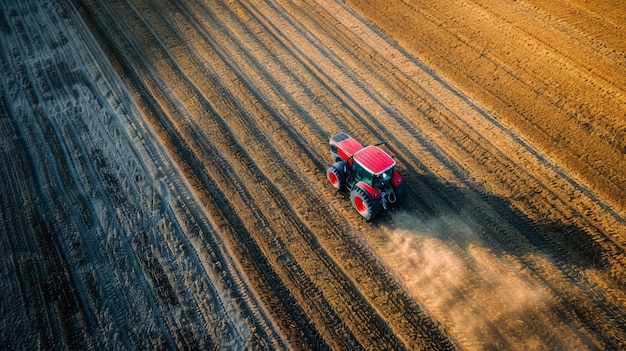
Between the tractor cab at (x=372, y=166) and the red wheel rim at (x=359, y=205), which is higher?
the tractor cab at (x=372, y=166)

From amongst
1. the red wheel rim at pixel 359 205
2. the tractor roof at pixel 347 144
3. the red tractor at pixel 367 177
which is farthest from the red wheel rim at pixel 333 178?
the red wheel rim at pixel 359 205

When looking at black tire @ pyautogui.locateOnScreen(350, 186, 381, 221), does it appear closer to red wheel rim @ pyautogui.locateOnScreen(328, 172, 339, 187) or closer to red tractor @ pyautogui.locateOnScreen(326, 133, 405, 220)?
red tractor @ pyautogui.locateOnScreen(326, 133, 405, 220)

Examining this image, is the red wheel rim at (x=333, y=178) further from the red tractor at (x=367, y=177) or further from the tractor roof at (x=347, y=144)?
the tractor roof at (x=347, y=144)

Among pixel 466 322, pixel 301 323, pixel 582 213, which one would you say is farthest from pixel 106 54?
pixel 582 213

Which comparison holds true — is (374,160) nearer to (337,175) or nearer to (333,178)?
(337,175)

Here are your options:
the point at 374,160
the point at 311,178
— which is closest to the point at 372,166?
the point at 374,160

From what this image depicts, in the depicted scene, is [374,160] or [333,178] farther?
[333,178]
